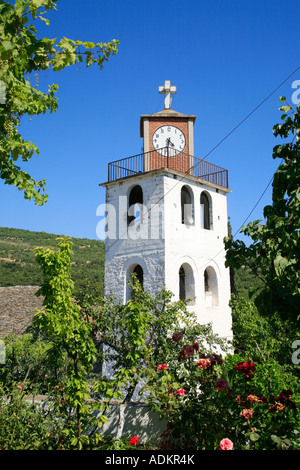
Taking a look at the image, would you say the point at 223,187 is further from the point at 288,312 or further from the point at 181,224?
the point at 288,312

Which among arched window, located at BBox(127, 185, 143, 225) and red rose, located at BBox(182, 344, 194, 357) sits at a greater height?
arched window, located at BBox(127, 185, 143, 225)

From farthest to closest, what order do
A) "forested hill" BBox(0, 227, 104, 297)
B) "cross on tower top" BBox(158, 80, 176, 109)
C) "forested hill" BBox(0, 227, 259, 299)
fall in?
"forested hill" BBox(0, 227, 104, 297), "forested hill" BBox(0, 227, 259, 299), "cross on tower top" BBox(158, 80, 176, 109)

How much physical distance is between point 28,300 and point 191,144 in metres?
12.1

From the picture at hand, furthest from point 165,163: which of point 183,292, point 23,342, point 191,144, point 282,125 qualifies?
point 282,125

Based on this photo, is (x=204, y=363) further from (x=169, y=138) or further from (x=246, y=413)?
(x=169, y=138)

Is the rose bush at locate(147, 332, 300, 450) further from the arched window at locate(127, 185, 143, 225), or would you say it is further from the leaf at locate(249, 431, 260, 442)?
the arched window at locate(127, 185, 143, 225)

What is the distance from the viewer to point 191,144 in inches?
600

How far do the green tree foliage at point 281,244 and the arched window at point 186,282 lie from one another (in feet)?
30.8

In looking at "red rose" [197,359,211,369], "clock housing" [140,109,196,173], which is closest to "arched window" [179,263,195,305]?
"clock housing" [140,109,196,173]

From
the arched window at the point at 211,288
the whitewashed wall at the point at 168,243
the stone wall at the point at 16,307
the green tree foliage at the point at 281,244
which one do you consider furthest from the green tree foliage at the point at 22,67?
the stone wall at the point at 16,307

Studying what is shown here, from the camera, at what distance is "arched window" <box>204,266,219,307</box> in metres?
15.4

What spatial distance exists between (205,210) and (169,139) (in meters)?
2.90

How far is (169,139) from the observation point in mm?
15102

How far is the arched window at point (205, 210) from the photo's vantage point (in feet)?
51.2
